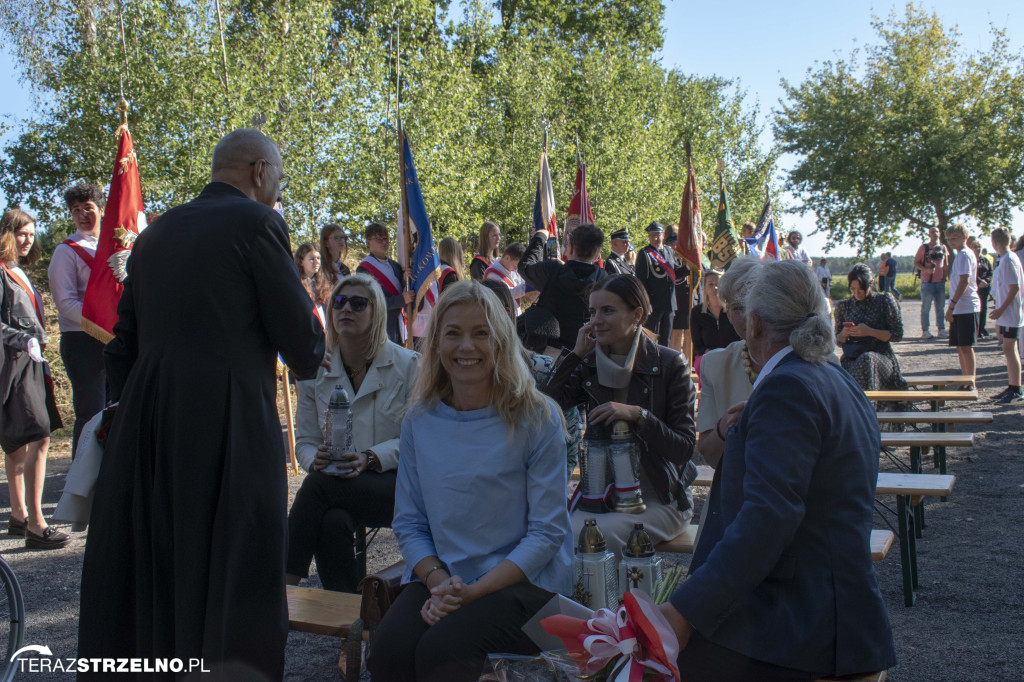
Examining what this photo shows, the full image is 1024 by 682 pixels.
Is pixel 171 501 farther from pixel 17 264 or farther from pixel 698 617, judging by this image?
pixel 17 264

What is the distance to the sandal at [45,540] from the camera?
5652 millimetres

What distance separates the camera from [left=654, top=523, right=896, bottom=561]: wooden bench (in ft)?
11.1

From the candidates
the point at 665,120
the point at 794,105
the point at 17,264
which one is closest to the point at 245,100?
the point at 17,264

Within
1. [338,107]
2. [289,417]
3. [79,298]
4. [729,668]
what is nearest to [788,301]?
[729,668]

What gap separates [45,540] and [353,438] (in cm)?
293

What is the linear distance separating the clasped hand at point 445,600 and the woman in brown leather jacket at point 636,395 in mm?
979

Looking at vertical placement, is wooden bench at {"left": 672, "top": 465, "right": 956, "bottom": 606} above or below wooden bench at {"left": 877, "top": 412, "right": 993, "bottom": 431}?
below

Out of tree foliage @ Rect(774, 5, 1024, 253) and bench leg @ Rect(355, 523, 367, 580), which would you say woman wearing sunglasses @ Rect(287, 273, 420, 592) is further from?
tree foliage @ Rect(774, 5, 1024, 253)

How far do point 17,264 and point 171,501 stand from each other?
4.05 m

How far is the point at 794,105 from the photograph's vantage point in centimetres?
3928

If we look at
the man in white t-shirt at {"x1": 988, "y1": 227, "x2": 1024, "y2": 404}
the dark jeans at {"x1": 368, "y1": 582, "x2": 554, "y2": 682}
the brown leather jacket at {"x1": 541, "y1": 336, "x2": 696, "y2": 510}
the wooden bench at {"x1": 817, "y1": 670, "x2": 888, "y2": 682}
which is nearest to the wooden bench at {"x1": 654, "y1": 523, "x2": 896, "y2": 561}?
the brown leather jacket at {"x1": 541, "y1": 336, "x2": 696, "y2": 510}

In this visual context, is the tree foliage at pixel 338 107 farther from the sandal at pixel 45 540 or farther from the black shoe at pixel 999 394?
the black shoe at pixel 999 394

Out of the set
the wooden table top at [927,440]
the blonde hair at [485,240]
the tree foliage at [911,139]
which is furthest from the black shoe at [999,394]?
the tree foliage at [911,139]

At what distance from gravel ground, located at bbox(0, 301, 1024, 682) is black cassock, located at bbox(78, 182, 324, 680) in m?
1.28
